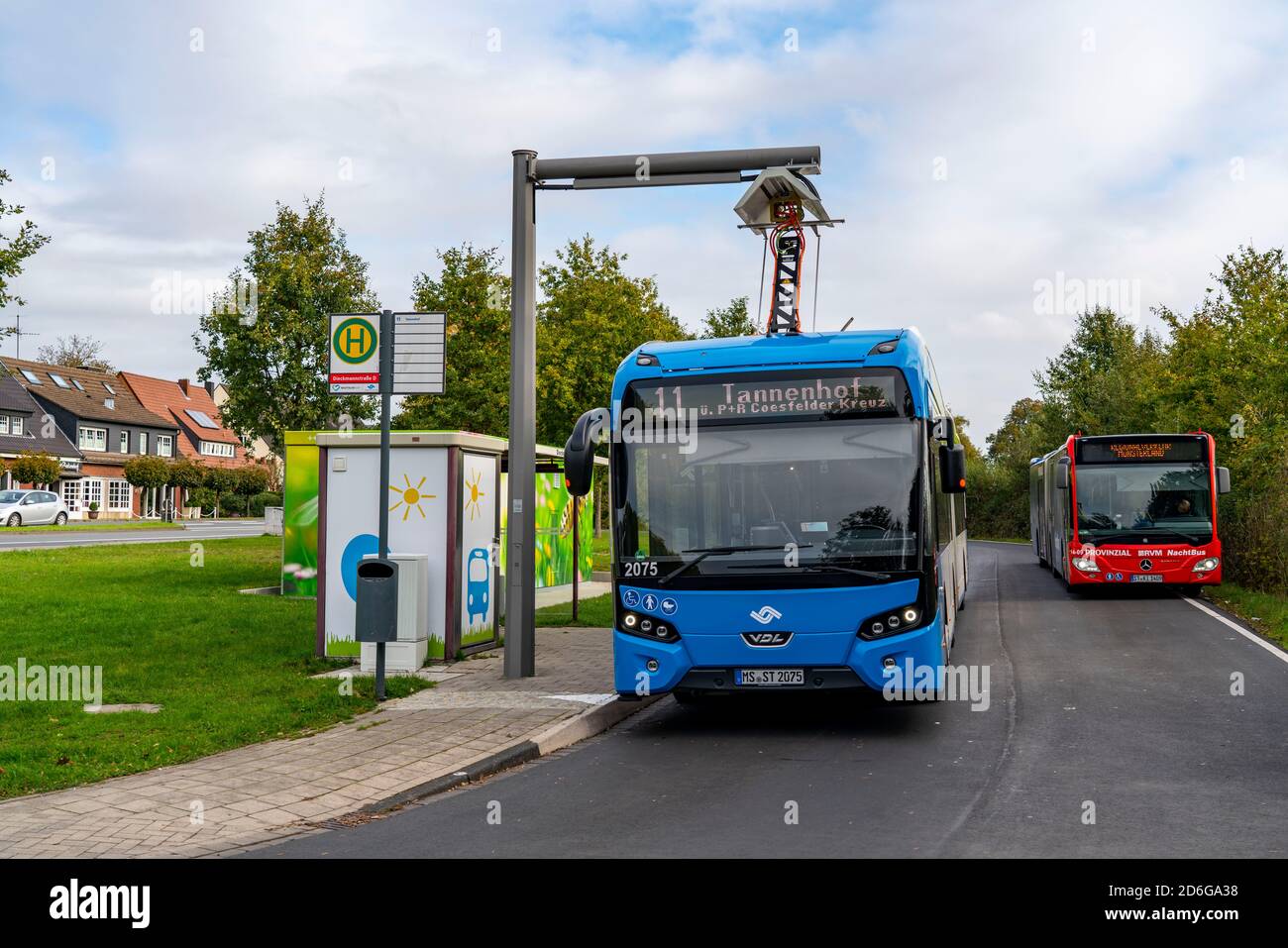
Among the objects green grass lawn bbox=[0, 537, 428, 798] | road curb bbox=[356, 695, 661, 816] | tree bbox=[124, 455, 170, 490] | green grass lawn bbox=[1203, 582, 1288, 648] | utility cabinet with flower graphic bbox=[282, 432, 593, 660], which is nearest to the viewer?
road curb bbox=[356, 695, 661, 816]

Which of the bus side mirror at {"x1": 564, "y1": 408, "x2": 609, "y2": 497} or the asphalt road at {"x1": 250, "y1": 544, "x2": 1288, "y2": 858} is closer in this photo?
the asphalt road at {"x1": 250, "y1": 544, "x2": 1288, "y2": 858}

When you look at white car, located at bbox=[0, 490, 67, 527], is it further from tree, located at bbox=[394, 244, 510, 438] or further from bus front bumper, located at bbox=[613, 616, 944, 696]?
bus front bumper, located at bbox=[613, 616, 944, 696]

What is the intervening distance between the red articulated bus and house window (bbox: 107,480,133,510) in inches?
2515

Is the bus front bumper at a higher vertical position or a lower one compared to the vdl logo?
lower

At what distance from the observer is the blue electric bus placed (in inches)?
347

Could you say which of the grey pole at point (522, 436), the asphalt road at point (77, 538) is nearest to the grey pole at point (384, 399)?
the grey pole at point (522, 436)

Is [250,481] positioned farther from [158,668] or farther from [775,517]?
[775,517]

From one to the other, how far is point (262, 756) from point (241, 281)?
78.1 feet

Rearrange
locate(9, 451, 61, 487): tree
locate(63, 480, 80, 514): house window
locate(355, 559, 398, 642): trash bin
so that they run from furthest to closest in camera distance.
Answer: locate(63, 480, 80, 514): house window, locate(9, 451, 61, 487): tree, locate(355, 559, 398, 642): trash bin

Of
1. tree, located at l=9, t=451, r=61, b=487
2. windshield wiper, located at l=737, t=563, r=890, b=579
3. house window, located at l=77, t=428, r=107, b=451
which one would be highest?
house window, located at l=77, t=428, r=107, b=451

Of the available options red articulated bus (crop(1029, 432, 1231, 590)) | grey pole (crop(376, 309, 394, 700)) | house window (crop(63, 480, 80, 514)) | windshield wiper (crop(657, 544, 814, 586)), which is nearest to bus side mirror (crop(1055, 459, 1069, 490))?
red articulated bus (crop(1029, 432, 1231, 590))

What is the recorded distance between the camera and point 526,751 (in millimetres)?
8383

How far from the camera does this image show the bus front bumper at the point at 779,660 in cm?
873
